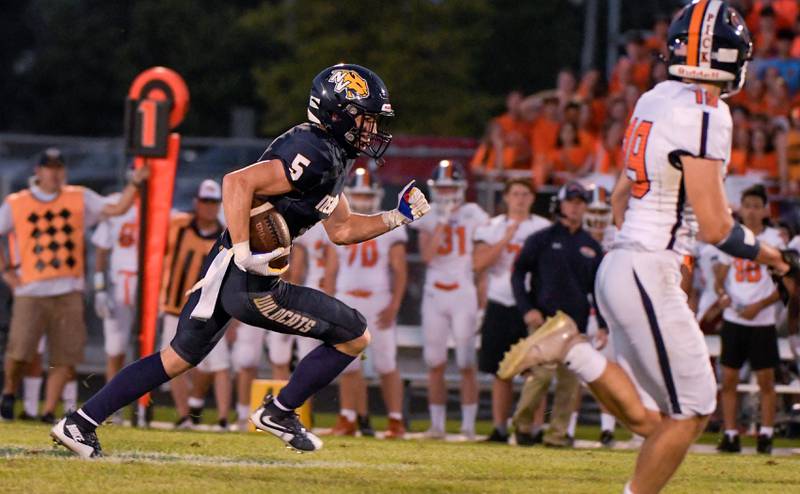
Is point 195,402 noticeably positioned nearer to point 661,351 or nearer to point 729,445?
point 729,445

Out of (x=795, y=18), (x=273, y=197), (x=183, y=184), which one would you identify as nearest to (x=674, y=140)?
(x=273, y=197)

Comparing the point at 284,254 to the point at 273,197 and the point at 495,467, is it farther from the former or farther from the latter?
the point at 495,467

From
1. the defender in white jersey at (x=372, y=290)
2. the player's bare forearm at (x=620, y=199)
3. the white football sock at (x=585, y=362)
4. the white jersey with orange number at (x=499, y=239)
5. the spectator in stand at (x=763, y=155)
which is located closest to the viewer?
the white football sock at (x=585, y=362)

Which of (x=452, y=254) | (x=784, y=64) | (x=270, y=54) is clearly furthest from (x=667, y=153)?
(x=270, y=54)

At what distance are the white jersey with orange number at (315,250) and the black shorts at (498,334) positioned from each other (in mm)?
1386

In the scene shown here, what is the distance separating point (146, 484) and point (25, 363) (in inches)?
235

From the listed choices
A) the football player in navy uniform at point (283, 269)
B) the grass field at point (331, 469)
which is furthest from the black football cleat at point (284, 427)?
the grass field at point (331, 469)

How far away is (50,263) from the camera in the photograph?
12695 millimetres

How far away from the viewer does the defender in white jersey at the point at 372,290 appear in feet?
41.4

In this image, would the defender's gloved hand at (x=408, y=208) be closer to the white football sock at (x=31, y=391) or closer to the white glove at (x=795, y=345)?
the white glove at (x=795, y=345)

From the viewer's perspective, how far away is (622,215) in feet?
22.5

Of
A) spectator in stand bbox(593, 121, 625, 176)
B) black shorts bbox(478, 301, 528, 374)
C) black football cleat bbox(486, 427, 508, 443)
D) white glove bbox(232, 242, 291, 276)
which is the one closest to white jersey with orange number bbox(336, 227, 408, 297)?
black shorts bbox(478, 301, 528, 374)

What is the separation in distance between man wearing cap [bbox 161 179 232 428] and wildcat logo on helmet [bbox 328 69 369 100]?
5.09 meters

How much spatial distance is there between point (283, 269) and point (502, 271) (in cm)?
546
